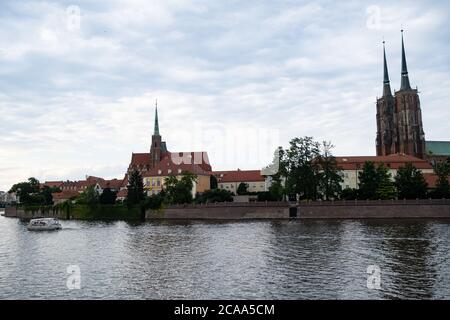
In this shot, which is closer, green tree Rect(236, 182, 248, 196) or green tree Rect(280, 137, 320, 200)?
green tree Rect(280, 137, 320, 200)

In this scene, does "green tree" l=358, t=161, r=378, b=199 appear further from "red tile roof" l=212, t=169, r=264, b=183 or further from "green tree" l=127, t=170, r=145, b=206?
"red tile roof" l=212, t=169, r=264, b=183

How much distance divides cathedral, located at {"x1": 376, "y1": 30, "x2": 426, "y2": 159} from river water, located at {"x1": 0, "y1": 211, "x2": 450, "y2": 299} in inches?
4415

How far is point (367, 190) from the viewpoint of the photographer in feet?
330

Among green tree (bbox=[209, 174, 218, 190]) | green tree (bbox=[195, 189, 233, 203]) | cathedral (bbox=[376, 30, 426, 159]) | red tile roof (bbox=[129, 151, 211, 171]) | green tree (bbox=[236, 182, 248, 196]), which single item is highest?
cathedral (bbox=[376, 30, 426, 159])

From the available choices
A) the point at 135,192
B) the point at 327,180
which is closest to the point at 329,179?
the point at 327,180

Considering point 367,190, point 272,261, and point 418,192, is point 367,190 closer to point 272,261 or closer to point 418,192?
point 418,192

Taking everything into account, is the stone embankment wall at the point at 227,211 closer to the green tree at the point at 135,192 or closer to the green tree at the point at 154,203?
the green tree at the point at 154,203

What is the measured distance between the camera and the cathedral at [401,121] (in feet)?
525

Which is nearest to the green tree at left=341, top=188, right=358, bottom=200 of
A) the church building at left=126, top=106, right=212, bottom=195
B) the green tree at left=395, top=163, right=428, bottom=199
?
the green tree at left=395, top=163, right=428, bottom=199

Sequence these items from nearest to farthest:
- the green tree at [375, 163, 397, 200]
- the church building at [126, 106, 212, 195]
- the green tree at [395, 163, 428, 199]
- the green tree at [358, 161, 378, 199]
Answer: the green tree at [395, 163, 428, 199] < the green tree at [358, 161, 378, 199] < the green tree at [375, 163, 397, 200] < the church building at [126, 106, 212, 195]

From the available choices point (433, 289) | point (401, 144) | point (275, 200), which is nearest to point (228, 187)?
point (275, 200)

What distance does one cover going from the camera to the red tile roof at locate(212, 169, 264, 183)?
6014 inches

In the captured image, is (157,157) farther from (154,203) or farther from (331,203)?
(331,203)

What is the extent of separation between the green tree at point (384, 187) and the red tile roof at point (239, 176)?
5326cm
